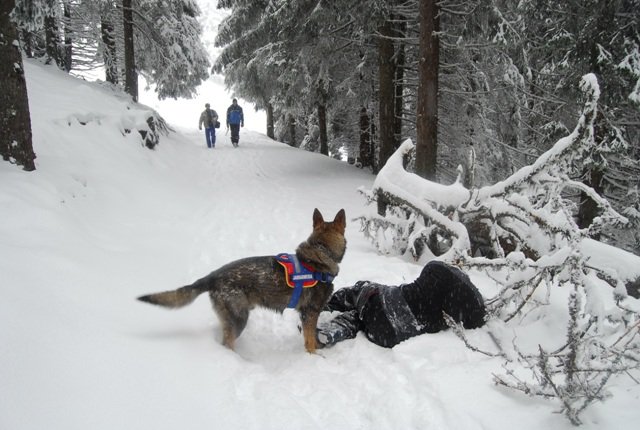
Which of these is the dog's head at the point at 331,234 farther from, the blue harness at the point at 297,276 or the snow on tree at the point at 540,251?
the snow on tree at the point at 540,251

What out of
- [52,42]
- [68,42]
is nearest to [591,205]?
[52,42]

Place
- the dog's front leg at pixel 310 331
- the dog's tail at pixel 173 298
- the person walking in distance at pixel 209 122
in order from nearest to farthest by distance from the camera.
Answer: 1. the dog's tail at pixel 173 298
2. the dog's front leg at pixel 310 331
3. the person walking in distance at pixel 209 122

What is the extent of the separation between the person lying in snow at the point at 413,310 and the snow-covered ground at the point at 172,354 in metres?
0.14

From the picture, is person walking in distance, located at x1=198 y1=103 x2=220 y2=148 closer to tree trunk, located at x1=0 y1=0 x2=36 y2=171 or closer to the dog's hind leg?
tree trunk, located at x1=0 y1=0 x2=36 y2=171

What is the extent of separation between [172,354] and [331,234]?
1.97m

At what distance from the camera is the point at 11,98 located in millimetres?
5715

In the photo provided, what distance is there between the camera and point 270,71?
603 inches

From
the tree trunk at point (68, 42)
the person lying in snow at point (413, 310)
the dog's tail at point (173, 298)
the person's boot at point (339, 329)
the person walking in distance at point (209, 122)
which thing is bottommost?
the person's boot at point (339, 329)

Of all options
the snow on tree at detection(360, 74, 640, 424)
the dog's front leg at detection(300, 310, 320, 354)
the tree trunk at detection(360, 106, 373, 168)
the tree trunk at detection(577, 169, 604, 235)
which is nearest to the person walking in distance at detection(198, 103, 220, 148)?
the tree trunk at detection(360, 106, 373, 168)

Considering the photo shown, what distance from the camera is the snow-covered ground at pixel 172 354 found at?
2.62 meters

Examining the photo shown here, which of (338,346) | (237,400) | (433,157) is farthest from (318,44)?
(237,400)

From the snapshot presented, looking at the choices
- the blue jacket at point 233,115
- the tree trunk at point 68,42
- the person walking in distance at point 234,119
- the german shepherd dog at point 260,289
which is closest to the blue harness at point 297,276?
the german shepherd dog at point 260,289

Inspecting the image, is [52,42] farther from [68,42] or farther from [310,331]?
[310,331]

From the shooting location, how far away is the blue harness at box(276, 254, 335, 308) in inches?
154
